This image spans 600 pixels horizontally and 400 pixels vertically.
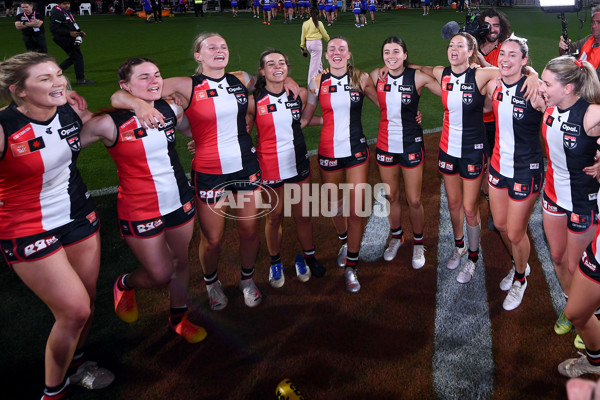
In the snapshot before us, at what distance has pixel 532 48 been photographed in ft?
59.8

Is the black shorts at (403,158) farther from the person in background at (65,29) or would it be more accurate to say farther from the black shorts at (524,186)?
the person in background at (65,29)

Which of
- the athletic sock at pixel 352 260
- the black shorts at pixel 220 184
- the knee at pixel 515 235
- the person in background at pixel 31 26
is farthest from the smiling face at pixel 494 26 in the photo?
the person in background at pixel 31 26

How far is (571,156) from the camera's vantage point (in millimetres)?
3398

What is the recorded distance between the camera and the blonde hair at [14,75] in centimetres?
285

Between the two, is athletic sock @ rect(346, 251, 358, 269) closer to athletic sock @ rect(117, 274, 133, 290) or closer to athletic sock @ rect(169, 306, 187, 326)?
athletic sock @ rect(169, 306, 187, 326)

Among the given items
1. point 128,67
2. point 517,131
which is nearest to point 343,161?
point 517,131

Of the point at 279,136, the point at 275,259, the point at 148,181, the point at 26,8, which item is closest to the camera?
the point at 148,181

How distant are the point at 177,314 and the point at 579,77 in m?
3.56

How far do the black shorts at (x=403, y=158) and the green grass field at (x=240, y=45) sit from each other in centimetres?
376

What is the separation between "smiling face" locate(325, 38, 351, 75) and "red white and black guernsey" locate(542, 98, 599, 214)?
5.84 feet

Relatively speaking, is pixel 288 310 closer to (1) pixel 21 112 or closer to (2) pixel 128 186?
(2) pixel 128 186

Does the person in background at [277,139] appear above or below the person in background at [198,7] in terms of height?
below

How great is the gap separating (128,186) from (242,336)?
156cm

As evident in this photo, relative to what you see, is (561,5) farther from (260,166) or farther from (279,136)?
(260,166)
